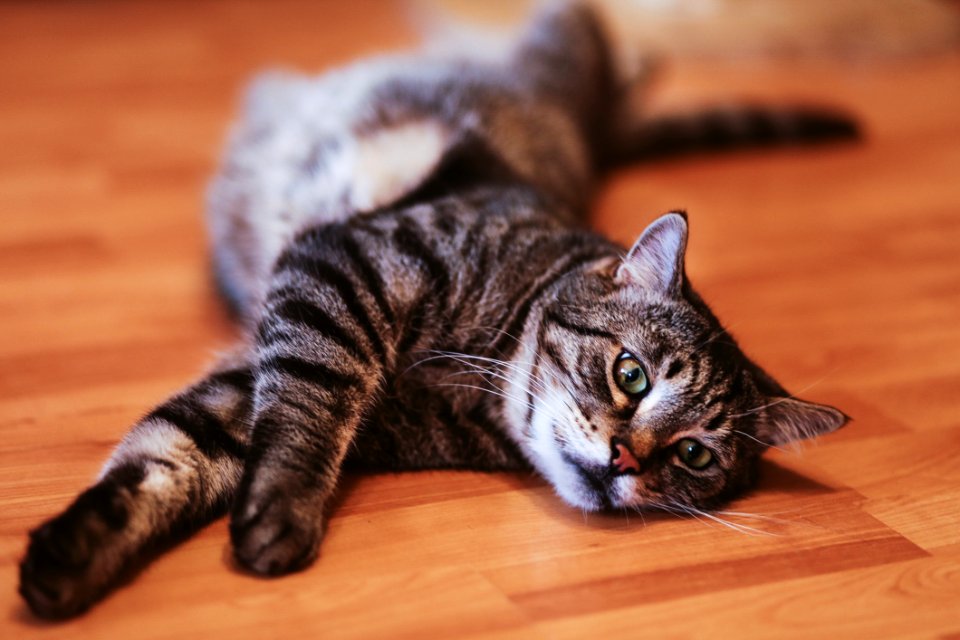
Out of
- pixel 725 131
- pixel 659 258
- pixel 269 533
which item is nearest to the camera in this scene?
pixel 269 533

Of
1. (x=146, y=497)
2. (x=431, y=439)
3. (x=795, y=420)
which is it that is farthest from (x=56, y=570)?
(x=795, y=420)

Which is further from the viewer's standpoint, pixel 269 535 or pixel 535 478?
pixel 535 478

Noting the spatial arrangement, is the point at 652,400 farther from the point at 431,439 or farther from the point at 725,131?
the point at 725,131

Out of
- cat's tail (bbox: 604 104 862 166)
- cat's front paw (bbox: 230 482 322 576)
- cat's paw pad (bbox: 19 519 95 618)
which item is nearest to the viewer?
cat's paw pad (bbox: 19 519 95 618)

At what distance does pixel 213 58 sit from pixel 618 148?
190 cm

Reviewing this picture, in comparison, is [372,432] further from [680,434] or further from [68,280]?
[68,280]

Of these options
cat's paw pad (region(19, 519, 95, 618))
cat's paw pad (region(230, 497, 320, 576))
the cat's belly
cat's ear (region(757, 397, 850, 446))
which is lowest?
cat's paw pad (region(19, 519, 95, 618))

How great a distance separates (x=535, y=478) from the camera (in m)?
1.63

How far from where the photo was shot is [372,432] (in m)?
1.59

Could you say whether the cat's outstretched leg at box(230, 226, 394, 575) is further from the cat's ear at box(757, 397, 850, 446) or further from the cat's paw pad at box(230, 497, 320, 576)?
the cat's ear at box(757, 397, 850, 446)

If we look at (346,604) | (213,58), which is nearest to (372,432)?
(346,604)

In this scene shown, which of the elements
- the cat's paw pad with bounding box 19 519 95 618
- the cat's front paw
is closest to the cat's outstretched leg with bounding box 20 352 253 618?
the cat's paw pad with bounding box 19 519 95 618

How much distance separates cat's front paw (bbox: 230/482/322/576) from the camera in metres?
1.30

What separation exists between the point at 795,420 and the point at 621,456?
0.33m
